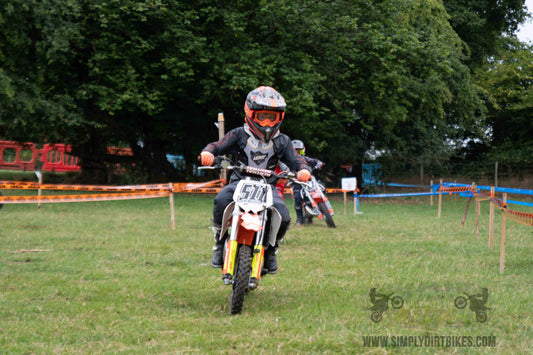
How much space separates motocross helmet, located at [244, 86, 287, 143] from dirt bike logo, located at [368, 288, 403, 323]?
1879 millimetres

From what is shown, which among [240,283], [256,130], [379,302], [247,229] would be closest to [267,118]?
[256,130]

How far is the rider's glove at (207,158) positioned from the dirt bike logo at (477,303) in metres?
2.74

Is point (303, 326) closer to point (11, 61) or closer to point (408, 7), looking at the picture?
point (11, 61)

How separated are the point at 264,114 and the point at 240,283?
1785 millimetres

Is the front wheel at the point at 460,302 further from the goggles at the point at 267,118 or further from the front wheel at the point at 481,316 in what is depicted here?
the goggles at the point at 267,118

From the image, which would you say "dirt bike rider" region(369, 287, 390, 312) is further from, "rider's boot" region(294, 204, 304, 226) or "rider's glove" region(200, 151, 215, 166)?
"rider's boot" region(294, 204, 304, 226)

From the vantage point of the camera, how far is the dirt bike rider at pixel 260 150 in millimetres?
6246

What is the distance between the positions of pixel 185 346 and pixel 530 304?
354 cm

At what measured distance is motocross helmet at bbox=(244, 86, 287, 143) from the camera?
638cm

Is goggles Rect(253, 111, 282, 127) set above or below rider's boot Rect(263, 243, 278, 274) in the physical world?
above

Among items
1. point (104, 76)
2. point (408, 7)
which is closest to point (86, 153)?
point (104, 76)

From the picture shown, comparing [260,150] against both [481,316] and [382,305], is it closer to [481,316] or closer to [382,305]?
[382,305]

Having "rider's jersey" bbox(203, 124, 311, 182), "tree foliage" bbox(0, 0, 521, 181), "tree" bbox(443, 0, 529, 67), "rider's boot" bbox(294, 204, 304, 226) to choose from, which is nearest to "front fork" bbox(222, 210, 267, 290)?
"rider's jersey" bbox(203, 124, 311, 182)

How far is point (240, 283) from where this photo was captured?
5.66m
